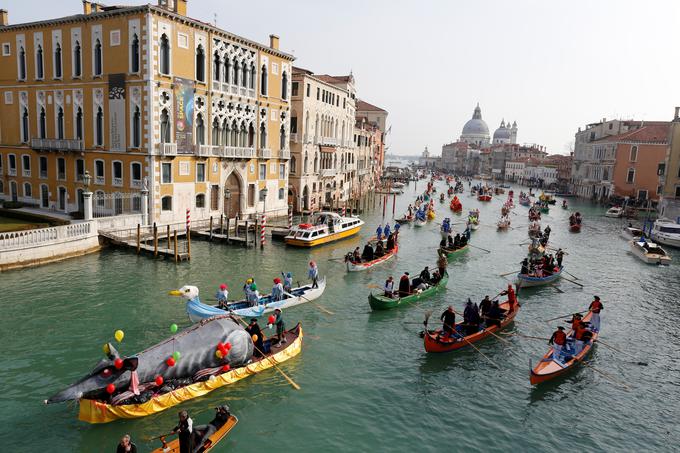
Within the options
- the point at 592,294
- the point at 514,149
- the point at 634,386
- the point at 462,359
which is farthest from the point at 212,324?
the point at 514,149

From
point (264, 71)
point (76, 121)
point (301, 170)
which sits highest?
point (264, 71)

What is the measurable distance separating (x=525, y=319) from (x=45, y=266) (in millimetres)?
22088

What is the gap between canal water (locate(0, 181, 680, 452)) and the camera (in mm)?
12359

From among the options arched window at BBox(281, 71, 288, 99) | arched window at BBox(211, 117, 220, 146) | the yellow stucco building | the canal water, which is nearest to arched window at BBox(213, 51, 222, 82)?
the yellow stucco building

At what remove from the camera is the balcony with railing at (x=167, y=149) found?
3147 cm

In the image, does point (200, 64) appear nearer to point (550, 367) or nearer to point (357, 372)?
point (357, 372)

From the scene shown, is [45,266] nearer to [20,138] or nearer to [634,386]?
[20,138]

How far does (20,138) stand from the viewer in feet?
124

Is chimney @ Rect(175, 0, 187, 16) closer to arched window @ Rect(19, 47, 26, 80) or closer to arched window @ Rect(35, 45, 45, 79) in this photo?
arched window @ Rect(35, 45, 45, 79)

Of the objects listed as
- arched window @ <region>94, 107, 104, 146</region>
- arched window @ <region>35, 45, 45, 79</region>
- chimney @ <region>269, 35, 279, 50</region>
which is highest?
chimney @ <region>269, 35, 279, 50</region>

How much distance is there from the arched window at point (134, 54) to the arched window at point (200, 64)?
399 cm

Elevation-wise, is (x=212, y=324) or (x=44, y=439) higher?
(x=212, y=324)

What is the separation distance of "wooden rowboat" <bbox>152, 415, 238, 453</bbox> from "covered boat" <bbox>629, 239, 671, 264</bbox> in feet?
105

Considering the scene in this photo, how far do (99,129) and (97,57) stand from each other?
4.50m
